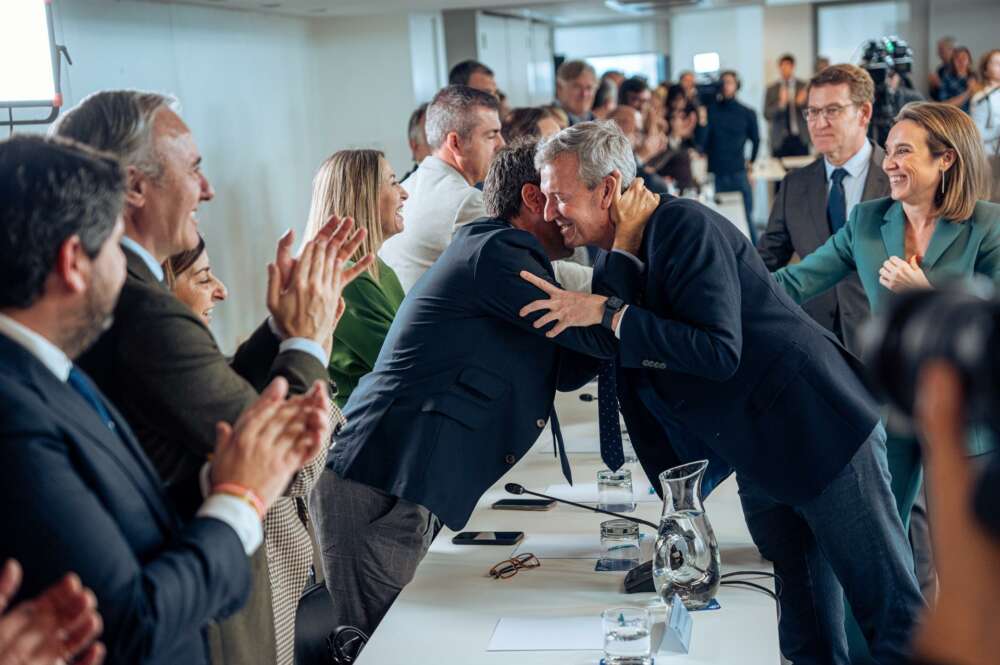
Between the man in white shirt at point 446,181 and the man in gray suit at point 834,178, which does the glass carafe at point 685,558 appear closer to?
the man in white shirt at point 446,181

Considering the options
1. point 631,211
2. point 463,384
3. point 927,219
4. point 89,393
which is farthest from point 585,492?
point 89,393

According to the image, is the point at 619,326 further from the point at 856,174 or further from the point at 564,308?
the point at 856,174

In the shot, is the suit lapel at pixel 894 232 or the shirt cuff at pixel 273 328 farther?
the suit lapel at pixel 894 232

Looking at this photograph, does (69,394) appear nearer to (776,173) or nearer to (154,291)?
(154,291)

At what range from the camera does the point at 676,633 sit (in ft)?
6.20

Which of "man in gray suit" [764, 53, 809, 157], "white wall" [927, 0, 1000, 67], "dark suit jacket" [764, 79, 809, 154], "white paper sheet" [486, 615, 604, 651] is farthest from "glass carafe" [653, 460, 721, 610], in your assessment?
"white wall" [927, 0, 1000, 67]

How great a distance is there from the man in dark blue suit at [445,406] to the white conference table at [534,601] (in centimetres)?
14

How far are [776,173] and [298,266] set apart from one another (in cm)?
1149

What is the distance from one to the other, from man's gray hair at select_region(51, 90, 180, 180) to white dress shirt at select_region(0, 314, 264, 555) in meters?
0.42

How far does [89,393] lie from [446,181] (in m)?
2.57

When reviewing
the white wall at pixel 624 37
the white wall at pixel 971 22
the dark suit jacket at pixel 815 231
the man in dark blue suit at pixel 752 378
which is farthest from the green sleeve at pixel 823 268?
the white wall at pixel 624 37

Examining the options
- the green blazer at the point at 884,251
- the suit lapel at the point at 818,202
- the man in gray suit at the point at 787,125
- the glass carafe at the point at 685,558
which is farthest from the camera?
the man in gray suit at the point at 787,125

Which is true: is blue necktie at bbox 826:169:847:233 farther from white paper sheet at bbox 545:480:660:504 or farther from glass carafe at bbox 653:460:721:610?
glass carafe at bbox 653:460:721:610

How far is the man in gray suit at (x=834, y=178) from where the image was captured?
3.98 meters
